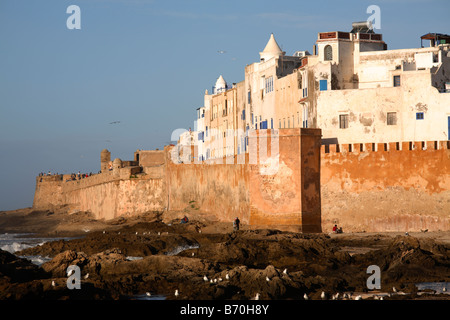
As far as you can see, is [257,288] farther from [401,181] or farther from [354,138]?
[354,138]

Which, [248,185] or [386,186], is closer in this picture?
[386,186]

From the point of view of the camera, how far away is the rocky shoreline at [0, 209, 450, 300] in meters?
20.8

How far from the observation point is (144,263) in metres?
25.4

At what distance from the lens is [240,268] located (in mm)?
22375

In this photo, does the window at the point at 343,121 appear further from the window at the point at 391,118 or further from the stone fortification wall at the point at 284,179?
the stone fortification wall at the point at 284,179

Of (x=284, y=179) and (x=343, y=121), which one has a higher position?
(x=343, y=121)

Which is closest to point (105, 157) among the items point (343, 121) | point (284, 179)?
point (343, 121)

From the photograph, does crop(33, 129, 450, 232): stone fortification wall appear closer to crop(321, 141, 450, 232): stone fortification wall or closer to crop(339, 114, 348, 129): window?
crop(321, 141, 450, 232): stone fortification wall

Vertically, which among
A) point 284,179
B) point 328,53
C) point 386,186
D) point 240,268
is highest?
point 328,53

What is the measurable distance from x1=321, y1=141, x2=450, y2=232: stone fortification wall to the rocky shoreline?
1.18 meters

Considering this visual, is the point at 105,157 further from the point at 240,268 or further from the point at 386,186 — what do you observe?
the point at 240,268

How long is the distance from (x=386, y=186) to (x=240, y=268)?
13350 mm
